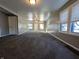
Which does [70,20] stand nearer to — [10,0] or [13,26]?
[10,0]

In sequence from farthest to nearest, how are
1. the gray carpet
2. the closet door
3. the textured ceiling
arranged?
the closet door
the textured ceiling
the gray carpet

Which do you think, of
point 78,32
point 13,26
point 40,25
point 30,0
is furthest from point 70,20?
point 40,25

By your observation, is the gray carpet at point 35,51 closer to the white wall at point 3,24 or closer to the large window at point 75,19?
the large window at point 75,19

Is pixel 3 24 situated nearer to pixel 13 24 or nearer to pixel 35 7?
pixel 13 24

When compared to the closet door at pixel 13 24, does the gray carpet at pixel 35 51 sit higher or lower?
lower

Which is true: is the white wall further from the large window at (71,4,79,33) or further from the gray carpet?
the large window at (71,4,79,33)

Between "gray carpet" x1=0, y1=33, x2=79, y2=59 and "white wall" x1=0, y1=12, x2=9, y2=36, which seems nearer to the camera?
"gray carpet" x1=0, y1=33, x2=79, y2=59

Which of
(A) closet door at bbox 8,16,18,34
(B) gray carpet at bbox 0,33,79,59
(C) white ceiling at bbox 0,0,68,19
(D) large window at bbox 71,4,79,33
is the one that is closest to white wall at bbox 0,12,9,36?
(A) closet door at bbox 8,16,18,34

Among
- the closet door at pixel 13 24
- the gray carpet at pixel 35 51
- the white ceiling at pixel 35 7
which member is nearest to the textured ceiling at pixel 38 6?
the white ceiling at pixel 35 7

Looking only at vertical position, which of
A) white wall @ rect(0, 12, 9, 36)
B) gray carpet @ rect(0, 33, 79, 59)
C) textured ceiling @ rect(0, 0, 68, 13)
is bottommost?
Result: gray carpet @ rect(0, 33, 79, 59)

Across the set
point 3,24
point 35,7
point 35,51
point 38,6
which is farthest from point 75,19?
point 3,24

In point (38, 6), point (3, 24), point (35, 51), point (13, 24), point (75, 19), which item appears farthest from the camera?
point (13, 24)

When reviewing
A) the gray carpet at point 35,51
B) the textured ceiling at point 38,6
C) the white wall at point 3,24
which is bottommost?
the gray carpet at point 35,51

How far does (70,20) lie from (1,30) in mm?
7225
